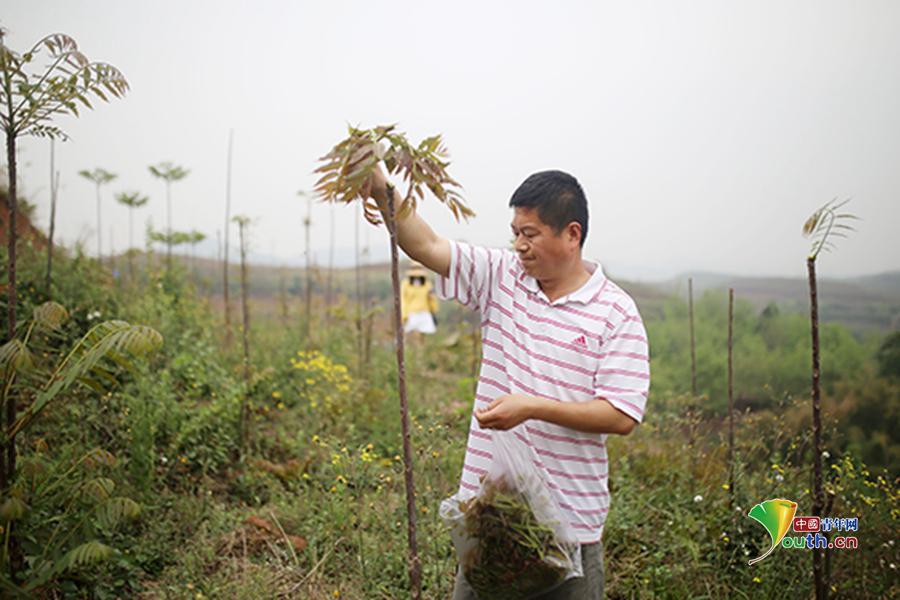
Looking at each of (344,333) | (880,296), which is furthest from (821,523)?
(880,296)

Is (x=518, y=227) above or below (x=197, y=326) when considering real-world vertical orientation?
above

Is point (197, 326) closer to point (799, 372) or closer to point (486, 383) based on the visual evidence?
point (486, 383)

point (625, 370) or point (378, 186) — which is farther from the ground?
point (378, 186)

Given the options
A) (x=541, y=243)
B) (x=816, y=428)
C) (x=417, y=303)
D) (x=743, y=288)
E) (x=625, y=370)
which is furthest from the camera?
(x=417, y=303)

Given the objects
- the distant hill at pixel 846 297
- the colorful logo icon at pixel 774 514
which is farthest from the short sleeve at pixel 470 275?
the distant hill at pixel 846 297

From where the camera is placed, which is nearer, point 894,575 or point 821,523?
point 821,523

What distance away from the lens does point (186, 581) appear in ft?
7.80

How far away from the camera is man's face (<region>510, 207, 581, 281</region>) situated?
155 centimetres

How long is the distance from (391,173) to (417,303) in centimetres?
560

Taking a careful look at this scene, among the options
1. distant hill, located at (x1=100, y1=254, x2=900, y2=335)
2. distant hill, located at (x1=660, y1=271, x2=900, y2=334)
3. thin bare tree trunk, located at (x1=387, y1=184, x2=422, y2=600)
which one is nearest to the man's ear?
thin bare tree trunk, located at (x1=387, y1=184, x2=422, y2=600)

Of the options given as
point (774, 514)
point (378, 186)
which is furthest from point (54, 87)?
point (774, 514)

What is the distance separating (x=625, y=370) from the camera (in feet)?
4.79

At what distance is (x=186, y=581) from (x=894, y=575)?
300 cm

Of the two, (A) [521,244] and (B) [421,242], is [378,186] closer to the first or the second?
(B) [421,242]
